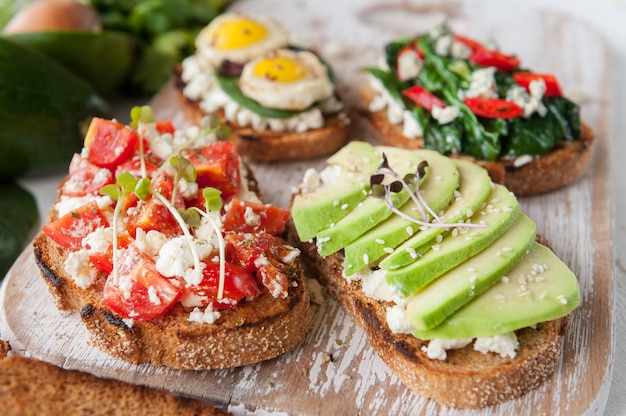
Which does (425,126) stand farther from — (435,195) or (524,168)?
(435,195)

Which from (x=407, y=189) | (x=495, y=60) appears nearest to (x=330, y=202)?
(x=407, y=189)

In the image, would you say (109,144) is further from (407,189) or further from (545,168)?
(545,168)

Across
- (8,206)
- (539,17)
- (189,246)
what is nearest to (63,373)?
(189,246)

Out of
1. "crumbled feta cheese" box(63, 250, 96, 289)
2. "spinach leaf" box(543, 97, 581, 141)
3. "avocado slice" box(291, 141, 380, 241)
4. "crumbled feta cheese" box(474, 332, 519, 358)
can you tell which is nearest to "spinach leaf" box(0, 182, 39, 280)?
"crumbled feta cheese" box(63, 250, 96, 289)

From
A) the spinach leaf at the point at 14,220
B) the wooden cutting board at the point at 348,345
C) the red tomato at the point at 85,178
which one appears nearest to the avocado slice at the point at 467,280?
the wooden cutting board at the point at 348,345

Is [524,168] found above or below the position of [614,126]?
above

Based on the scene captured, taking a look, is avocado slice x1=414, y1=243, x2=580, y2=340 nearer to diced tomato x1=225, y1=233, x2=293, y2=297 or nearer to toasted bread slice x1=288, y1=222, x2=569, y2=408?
toasted bread slice x1=288, y1=222, x2=569, y2=408
